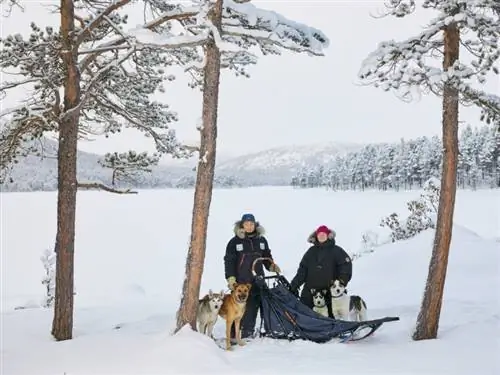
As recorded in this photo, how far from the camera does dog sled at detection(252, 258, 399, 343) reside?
7297 mm

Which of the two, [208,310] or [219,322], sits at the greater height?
[208,310]

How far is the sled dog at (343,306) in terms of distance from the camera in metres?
7.90

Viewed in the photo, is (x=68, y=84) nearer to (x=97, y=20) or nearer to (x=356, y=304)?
(x=97, y=20)

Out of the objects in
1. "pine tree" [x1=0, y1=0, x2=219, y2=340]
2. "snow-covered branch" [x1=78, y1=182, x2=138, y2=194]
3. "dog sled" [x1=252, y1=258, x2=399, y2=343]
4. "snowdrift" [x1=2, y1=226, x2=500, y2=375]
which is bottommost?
"snowdrift" [x1=2, y1=226, x2=500, y2=375]

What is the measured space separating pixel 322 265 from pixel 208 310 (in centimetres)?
191

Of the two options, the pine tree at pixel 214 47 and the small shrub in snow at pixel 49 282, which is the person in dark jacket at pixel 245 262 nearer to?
the pine tree at pixel 214 47

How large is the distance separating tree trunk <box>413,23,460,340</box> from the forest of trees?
55655 millimetres

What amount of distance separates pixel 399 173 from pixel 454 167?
8718 cm

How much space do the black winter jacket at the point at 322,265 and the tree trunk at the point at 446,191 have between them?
129 centimetres

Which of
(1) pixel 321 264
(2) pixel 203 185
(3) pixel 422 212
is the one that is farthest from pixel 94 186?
(3) pixel 422 212

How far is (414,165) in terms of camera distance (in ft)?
283

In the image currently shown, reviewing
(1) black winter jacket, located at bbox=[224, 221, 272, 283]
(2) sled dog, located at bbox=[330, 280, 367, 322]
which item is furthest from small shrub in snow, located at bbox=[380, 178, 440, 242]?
Answer: (1) black winter jacket, located at bbox=[224, 221, 272, 283]

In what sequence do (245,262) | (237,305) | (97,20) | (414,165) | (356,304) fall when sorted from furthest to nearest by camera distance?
(414,165)
(97,20)
(356,304)
(245,262)
(237,305)

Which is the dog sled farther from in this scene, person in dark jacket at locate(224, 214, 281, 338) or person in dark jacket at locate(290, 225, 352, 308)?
person in dark jacket at locate(290, 225, 352, 308)
